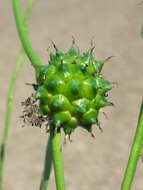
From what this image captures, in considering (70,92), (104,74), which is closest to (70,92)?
(70,92)

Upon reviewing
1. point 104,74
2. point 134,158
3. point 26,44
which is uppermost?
point 104,74

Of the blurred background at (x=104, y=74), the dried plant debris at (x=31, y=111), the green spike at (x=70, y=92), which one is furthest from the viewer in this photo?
the blurred background at (x=104, y=74)

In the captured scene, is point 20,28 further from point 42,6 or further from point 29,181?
point 42,6

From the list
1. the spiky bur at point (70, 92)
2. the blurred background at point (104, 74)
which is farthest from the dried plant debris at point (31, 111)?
the blurred background at point (104, 74)

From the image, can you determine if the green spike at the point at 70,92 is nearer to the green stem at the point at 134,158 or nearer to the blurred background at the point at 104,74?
the green stem at the point at 134,158

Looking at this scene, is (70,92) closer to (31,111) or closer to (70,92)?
(70,92)

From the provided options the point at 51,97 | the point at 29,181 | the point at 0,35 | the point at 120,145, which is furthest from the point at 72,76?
the point at 0,35

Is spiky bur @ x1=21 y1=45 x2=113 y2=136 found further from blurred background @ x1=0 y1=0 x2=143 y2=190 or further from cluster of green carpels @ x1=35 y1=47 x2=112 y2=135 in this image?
blurred background @ x1=0 y1=0 x2=143 y2=190
